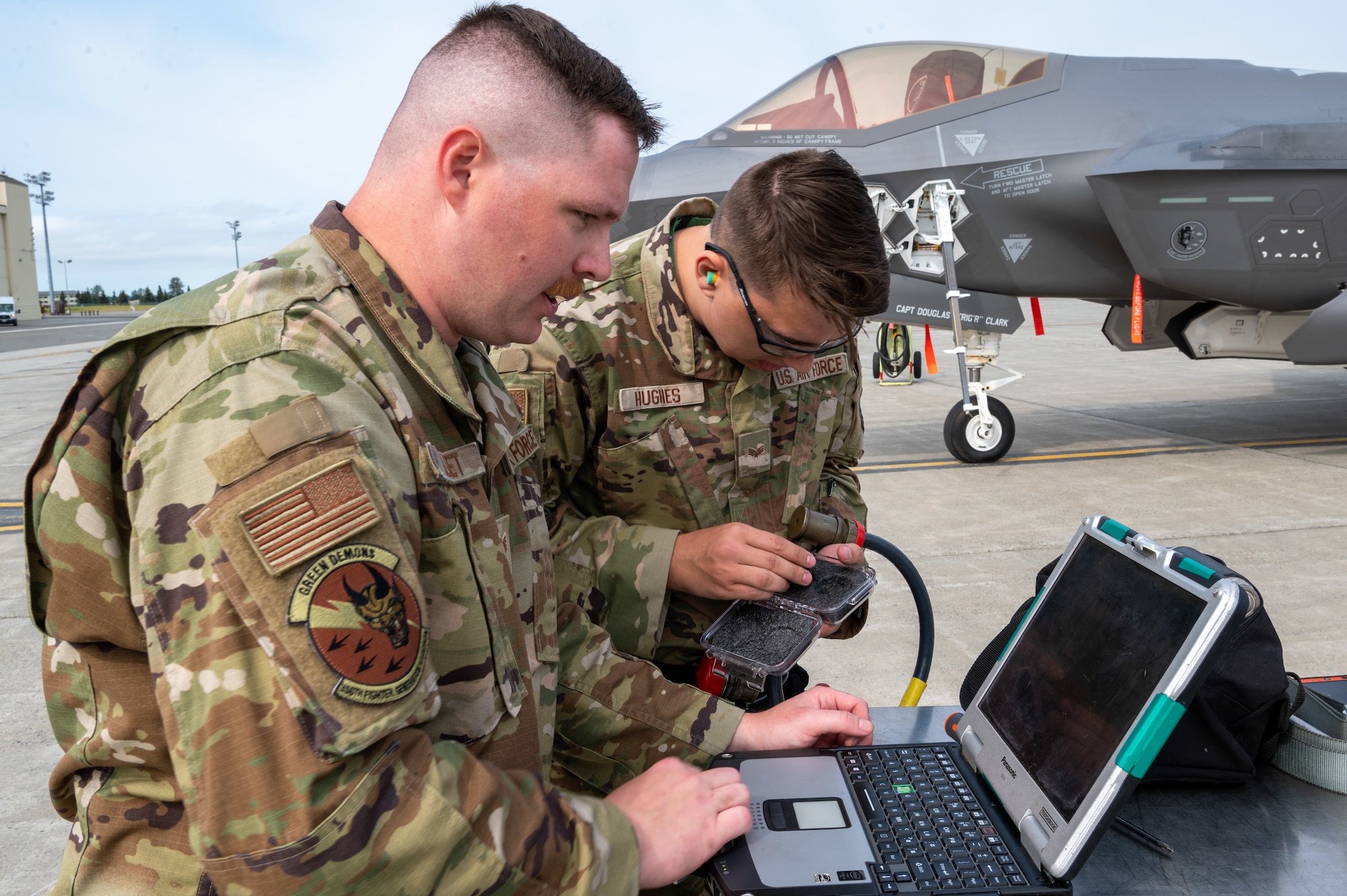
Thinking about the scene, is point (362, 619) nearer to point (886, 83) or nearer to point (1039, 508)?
point (1039, 508)

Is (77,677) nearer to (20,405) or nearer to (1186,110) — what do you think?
(1186,110)

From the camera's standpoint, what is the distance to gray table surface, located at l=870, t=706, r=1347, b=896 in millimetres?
1190

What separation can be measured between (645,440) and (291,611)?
4.13 feet

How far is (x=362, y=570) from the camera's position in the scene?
86cm

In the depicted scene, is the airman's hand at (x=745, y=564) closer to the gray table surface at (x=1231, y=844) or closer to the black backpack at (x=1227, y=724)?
the black backpack at (x=1227, y=724)

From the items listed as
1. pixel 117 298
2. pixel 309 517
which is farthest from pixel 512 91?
pixel 117 298

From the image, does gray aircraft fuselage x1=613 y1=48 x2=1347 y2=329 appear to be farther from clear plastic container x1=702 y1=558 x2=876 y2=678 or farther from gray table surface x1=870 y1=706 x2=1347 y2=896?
gray table surface x1=870 y1=706 x2=1347 y2=896

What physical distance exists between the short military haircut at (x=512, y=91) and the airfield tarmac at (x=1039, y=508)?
8.47 ft

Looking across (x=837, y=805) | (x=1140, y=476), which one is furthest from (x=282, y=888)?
(x=1140, y=476)

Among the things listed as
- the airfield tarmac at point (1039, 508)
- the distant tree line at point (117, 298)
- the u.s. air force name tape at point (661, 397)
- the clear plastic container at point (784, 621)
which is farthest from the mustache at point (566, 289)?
the distant tree line at point (117, 298)

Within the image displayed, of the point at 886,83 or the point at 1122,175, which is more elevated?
the point at 886,83

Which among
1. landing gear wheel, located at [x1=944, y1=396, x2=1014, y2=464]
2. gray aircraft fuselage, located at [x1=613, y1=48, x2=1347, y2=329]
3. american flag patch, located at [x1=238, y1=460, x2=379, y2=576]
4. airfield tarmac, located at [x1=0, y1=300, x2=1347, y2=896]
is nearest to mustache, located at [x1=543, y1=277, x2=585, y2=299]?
american flag patch, located at [x1=238, y1=460, x2=379, y2=576]

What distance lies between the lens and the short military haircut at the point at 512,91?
1134 mm

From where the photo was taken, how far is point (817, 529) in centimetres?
205
